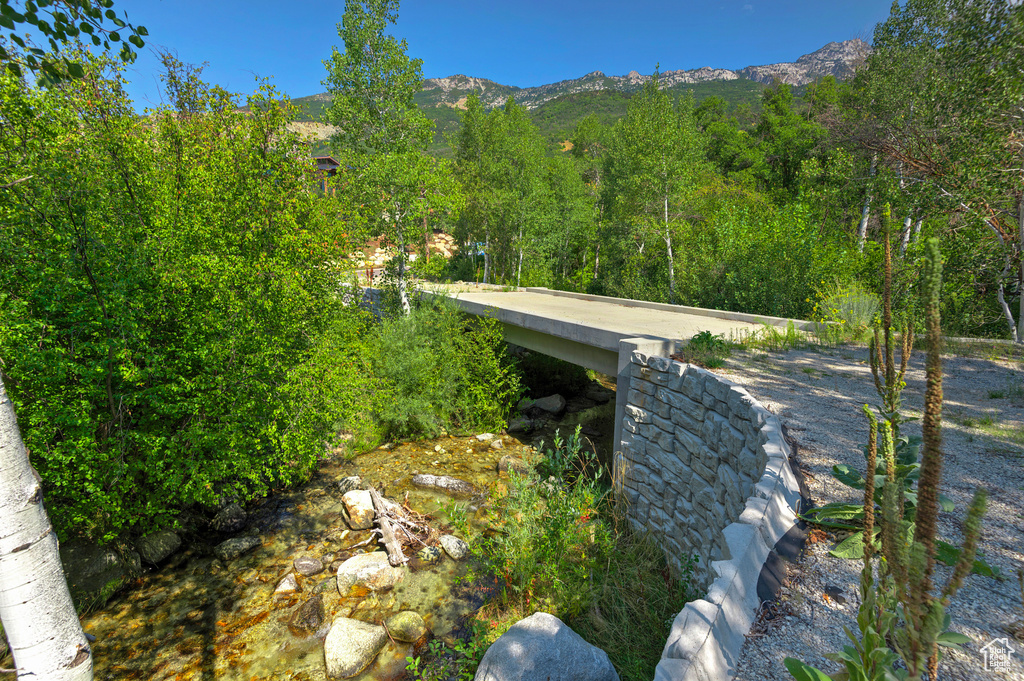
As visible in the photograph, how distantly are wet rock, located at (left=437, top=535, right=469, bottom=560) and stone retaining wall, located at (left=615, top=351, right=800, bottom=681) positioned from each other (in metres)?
2.60

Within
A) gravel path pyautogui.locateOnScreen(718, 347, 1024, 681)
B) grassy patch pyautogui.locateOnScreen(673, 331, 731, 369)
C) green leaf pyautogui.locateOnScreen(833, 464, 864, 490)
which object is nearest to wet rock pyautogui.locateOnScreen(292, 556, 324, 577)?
gravel path pyautogui.locateOnScreen(718, 347, 1024, 681)

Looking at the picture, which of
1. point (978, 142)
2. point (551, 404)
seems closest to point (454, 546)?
point (551, 404)

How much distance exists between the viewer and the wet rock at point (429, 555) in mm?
6285

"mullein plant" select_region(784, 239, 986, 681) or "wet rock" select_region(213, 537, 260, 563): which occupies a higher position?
"mullein plant" select_region(784, 239, 986, 681)

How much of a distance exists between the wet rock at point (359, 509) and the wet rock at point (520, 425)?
438 cm

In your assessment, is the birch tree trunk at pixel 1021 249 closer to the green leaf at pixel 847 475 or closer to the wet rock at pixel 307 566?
the green leaf at pixel 847 475

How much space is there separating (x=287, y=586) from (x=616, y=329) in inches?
253

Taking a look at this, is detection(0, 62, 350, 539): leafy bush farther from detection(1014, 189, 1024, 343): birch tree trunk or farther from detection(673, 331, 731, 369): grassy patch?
detection(1014, 189, 1024, 343): birch tree trunk

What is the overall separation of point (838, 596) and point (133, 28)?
5.43 m

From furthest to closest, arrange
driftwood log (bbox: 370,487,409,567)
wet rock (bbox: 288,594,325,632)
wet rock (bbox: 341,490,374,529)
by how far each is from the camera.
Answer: wet rock (bbox: 341,490,374,529)
driftwood log (bbox: 370,487,409,567)
wet rock (bbox: 288,594,325,632)

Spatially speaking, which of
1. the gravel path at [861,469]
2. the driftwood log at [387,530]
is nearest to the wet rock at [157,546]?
the driftwood log at [387,530]

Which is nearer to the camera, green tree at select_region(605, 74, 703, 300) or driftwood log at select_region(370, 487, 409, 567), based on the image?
driftwood log at select_region(370, 487, 409, 567)

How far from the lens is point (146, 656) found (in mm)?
4801

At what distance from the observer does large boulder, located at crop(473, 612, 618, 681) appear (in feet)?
10.7
